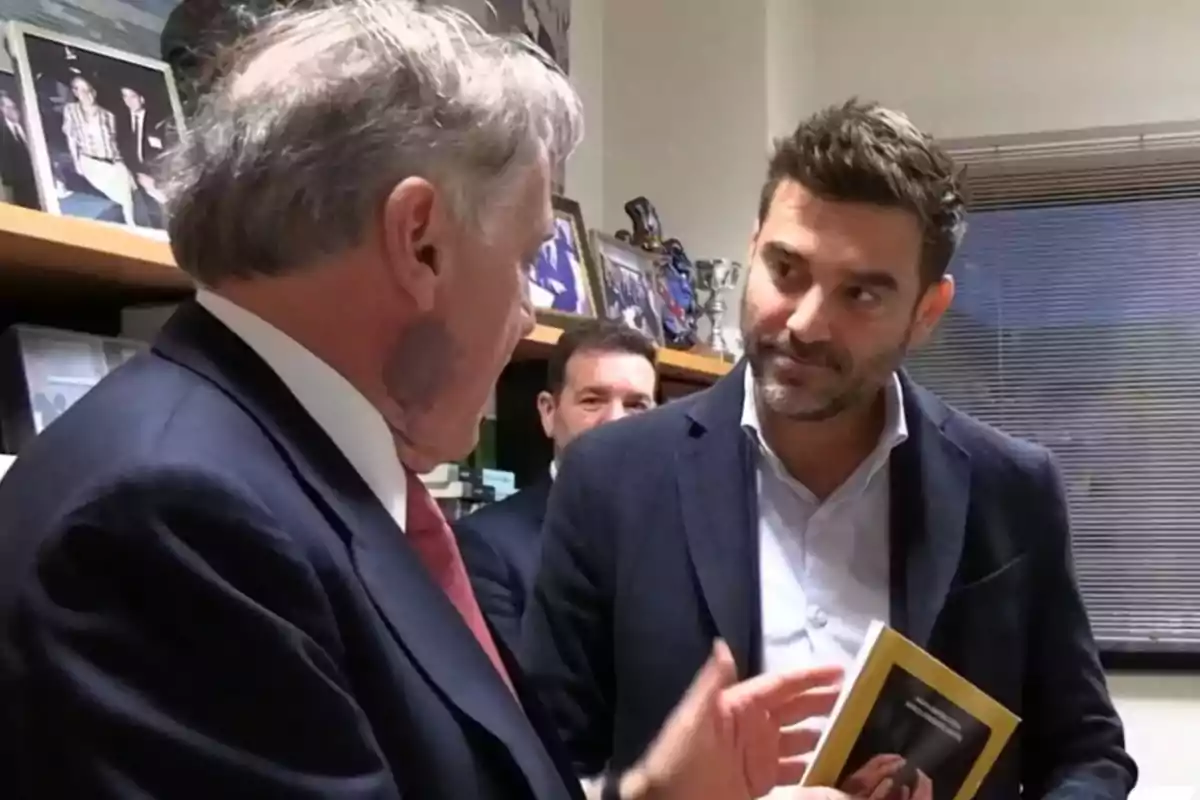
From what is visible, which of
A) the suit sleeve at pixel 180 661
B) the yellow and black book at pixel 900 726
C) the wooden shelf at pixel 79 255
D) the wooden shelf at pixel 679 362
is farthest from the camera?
the wooden shelf at pixel 679 362

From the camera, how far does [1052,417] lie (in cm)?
320

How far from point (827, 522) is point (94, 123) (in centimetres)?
91

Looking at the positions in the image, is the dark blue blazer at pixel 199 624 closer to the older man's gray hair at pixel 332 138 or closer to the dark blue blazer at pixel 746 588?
the older man's gray hair at pixel 332 138

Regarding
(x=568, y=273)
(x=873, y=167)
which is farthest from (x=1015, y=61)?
(x=873, y=167)

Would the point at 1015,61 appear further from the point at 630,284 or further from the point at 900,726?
the point at 900,726

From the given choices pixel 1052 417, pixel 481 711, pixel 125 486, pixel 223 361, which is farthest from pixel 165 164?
pixel 1052 417

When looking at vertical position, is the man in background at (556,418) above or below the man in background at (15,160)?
below

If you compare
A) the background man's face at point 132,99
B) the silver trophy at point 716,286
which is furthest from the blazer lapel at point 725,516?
the silver trophy at point 716,286

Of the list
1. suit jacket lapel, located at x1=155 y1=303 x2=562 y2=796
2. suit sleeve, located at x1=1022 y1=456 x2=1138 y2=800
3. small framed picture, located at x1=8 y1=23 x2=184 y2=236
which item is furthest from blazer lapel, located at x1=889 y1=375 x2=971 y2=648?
small framed picture, located at x1=8 y1=23 x2=184 y2=236

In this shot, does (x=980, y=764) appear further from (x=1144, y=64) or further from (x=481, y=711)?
(x=1144, y=64)

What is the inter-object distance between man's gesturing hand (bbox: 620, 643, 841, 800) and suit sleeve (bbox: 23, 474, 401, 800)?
1.35ft

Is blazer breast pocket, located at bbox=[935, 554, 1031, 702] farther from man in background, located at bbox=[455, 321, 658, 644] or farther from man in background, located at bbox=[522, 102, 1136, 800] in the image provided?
man in background, located at bbox=[455, 321, 658, 644]

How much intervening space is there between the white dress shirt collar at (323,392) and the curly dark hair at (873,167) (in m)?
0.78

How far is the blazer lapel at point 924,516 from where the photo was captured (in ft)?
4.66
